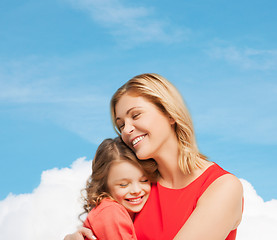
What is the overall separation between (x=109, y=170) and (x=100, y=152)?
0.26 meters

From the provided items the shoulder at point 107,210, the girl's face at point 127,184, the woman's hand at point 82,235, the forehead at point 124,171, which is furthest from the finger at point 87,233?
the forehead at point 124,171

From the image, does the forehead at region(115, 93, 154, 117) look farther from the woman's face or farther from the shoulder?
the shoulder

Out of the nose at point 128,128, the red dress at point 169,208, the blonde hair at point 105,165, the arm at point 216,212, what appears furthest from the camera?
the blonde hair at point 105,165

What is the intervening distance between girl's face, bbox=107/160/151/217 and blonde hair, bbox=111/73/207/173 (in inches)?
17.6

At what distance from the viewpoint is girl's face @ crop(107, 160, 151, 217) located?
4.38 meters

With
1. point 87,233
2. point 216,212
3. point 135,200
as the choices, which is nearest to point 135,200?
point 135,200

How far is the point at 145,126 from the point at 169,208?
835mm

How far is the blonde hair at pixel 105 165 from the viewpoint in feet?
14.6

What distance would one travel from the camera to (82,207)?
4766mm

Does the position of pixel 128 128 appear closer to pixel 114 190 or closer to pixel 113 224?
pixel 114 190

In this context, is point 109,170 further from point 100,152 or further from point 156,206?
point 156,206

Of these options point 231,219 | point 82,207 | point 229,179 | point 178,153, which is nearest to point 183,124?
point 178,153

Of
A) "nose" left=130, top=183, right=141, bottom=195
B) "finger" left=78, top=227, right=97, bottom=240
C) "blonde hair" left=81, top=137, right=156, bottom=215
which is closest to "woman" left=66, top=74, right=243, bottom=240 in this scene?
"blonde hair" left=81, top=137, right=156, bottom=215

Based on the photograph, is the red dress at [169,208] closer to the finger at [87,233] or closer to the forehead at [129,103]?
the finger at [87,233]
